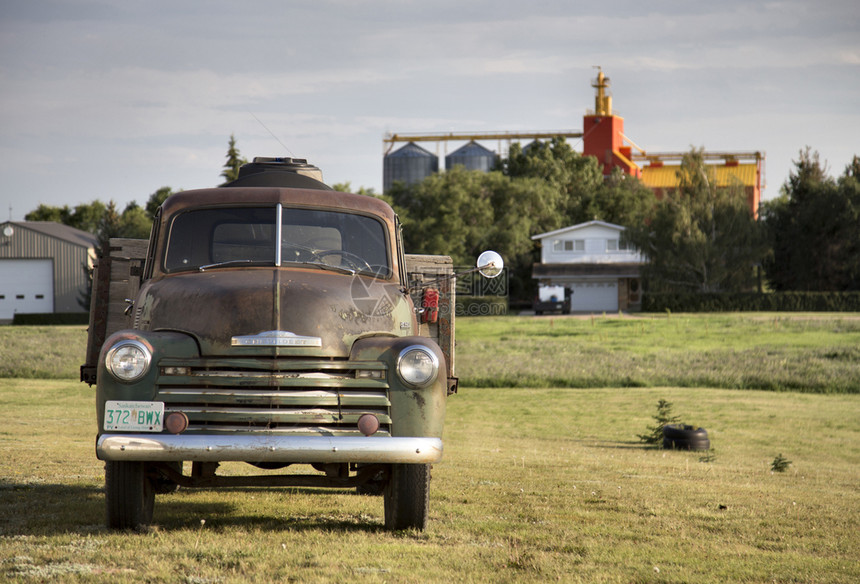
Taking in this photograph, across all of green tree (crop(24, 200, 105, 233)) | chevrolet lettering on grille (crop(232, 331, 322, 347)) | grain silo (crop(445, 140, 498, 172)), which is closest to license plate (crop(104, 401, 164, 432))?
chevrolet lettering on grille (crop(232, 331, 322, 347))

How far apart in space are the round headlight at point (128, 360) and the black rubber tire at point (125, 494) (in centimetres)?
64

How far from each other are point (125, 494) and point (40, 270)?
7403cm

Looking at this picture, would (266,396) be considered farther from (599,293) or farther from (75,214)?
(75,214)

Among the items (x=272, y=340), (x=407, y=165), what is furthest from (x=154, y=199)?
(x=272, y=340)

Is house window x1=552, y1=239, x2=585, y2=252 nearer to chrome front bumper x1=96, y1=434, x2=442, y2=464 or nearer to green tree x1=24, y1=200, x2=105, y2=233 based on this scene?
green tree x1=24, y1=200, x2=105, y2=233

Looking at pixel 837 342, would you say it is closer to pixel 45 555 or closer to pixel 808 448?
pixel 808 448

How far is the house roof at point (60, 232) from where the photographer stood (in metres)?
74.8

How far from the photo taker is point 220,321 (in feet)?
22.1

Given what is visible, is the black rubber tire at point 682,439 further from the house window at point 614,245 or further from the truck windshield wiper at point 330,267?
the house window at point 614,245

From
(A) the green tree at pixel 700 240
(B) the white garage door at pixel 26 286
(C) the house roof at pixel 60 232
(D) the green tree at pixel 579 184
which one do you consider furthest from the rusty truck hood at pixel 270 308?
(D) the green tree at pixel 579 184

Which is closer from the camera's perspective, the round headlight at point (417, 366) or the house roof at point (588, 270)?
the round headlight at point (417, 366)

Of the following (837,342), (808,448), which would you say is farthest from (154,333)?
(837,342)

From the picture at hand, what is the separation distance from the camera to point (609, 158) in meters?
101

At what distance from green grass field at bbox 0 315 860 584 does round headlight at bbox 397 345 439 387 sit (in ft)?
3.70
